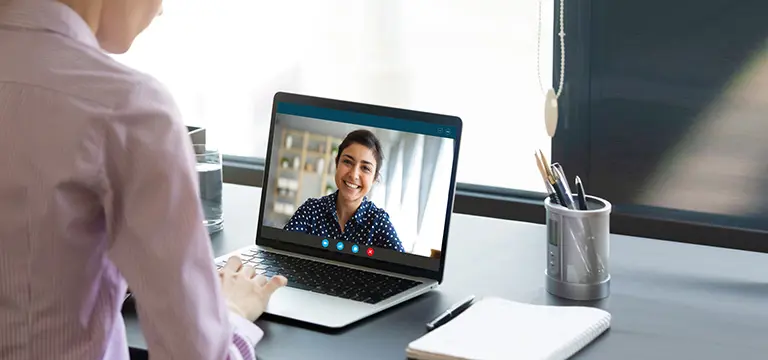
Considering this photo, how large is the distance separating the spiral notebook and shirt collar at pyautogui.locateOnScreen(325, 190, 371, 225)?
9.5 inches

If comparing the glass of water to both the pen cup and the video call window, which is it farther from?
the pen cup

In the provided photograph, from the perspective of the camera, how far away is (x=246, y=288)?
1.30 metres

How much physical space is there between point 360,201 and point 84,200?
688mm

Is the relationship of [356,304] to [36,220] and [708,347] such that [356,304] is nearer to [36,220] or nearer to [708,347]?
[708,347]

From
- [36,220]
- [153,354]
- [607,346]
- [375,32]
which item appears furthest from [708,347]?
[375,32]

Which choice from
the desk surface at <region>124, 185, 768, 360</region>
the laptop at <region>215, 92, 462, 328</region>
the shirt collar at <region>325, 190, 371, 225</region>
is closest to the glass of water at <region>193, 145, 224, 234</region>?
the desk surface at <region>124, 185, 768, 360</region>

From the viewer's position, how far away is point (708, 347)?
1.22 meters

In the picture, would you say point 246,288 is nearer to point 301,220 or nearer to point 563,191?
point 301,220

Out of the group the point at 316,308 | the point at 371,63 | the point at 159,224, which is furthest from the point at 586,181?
the point at 159,224

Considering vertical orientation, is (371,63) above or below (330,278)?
above

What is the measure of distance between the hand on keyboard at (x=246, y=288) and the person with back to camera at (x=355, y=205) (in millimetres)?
212

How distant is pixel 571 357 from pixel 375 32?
4.55ft

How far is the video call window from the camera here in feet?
4.78

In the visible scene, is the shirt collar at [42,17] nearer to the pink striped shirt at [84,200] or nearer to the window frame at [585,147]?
the pink striped shirt at [84,200]
